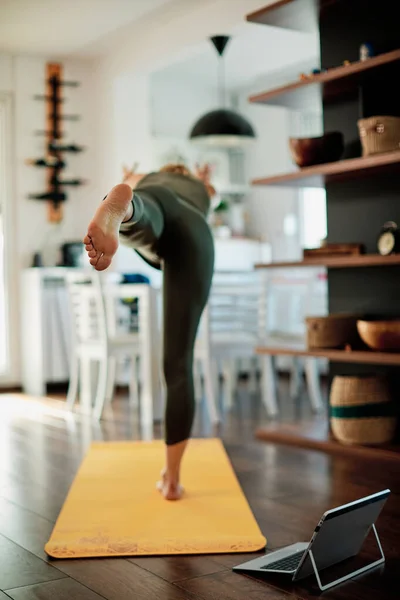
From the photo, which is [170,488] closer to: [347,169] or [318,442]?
[318,442]

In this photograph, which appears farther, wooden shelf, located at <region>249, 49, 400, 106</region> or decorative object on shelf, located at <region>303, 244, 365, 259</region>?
decorative object on shelf, located at <region>303, 244, 365, 259</region>

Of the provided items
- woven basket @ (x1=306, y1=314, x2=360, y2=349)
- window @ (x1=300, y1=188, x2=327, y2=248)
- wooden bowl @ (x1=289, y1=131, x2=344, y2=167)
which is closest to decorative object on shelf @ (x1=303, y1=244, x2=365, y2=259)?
woven basket @ (x1=306, y1=314, x2=360, y2=349)

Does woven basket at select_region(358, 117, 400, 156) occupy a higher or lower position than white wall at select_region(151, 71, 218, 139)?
lower

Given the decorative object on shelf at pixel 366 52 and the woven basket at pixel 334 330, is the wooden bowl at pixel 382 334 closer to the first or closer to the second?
the woven basket at pixel 334 330

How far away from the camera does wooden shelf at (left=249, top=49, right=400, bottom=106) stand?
136 inches

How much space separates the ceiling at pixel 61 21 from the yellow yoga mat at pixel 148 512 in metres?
3.30

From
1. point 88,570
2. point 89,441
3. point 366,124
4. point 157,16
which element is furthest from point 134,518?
point 157,16

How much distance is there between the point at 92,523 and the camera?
251 centimetres

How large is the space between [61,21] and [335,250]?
10.2 ft

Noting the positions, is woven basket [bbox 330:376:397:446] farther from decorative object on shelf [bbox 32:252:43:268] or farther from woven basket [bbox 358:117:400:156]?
decorative object on shelf [bbox 32:252:43:268]

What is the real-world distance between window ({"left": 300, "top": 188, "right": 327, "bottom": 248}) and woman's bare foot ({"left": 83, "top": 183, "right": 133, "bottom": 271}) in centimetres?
550

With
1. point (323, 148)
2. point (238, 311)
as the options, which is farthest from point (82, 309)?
point (323, 148)

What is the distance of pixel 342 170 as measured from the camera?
12.0 ft

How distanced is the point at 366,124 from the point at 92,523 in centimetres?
205
